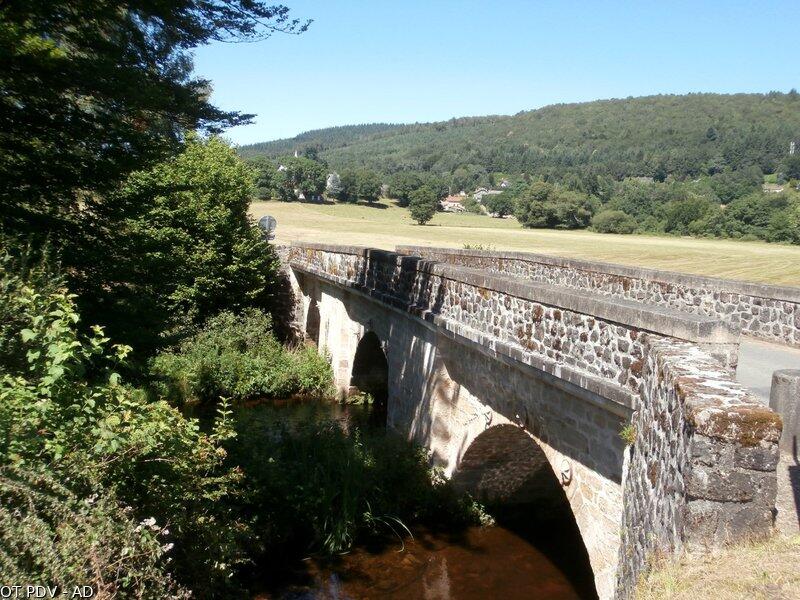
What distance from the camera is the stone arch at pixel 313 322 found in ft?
57.3

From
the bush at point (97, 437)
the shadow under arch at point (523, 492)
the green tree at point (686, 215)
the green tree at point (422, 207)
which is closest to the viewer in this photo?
the bush at point (97, 437)

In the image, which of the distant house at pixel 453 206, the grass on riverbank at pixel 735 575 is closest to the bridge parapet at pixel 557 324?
the grass on riverbank at pixel 735 575

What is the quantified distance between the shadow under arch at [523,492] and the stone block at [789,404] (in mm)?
3370

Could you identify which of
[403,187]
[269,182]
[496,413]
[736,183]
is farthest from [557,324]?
[736,183]

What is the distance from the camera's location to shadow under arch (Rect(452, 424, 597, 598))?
27.3 feet

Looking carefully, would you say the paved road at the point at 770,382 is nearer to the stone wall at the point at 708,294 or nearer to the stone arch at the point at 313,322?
the stone wall at the point at 708,294

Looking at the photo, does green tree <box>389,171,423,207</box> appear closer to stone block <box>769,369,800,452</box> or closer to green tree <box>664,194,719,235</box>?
green tree <box>664,194,719,235</box>

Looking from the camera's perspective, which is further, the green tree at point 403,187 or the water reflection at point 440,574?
the green tree at point 403,187

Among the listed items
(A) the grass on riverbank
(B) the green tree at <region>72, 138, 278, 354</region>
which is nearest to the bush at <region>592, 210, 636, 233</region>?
(B) the green tree at <region>72, 138, 278, 354</region>

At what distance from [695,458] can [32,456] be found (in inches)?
153

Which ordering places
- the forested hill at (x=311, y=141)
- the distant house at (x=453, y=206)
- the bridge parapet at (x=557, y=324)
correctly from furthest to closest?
the forested hill at (x=311, y=141), the distant house at (x=453, y=206), the bridge parapet at (x=557, y=324)

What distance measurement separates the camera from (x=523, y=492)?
9461 millimetres

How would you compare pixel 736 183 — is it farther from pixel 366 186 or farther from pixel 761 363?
pixel 761 363

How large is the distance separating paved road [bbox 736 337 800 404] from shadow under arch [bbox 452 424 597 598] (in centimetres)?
261
